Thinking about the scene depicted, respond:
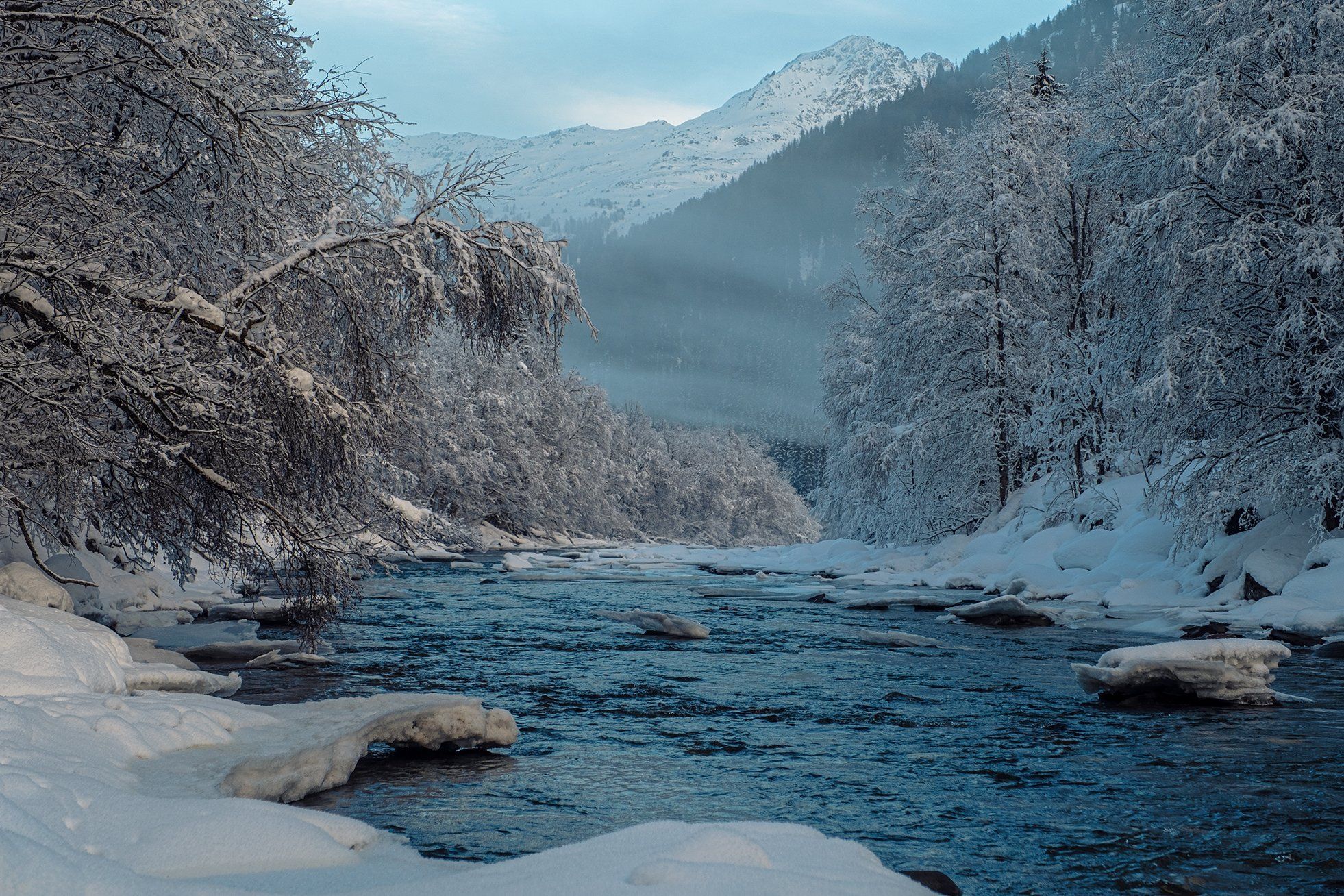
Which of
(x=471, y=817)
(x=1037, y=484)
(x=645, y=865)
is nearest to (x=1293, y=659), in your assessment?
(x=471, y=817)

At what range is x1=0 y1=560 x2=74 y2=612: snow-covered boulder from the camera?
30.0ft

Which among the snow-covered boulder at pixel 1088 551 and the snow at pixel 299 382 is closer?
the snow at pixel 299 382

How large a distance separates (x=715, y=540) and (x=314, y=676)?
248ft

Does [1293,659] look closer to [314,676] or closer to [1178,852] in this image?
[1178,852]

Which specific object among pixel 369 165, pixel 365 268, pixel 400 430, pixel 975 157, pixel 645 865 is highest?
pixel 975 157

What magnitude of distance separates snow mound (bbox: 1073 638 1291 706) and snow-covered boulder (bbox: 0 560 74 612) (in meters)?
9.50

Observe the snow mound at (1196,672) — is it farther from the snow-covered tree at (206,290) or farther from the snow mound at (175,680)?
the snow mound at (175,680)

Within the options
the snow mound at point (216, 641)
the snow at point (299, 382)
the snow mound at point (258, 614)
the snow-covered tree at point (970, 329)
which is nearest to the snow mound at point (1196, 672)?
the snow at point (299, 382)

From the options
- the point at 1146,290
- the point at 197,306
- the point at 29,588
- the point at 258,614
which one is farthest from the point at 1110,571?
the point at 29,588

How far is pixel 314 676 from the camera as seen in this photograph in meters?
10.4

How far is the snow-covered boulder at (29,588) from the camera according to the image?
9.15 meters

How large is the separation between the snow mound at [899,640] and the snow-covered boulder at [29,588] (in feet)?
31.2

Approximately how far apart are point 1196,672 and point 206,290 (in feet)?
31.8

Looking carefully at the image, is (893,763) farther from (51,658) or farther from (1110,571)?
(1110,571)
